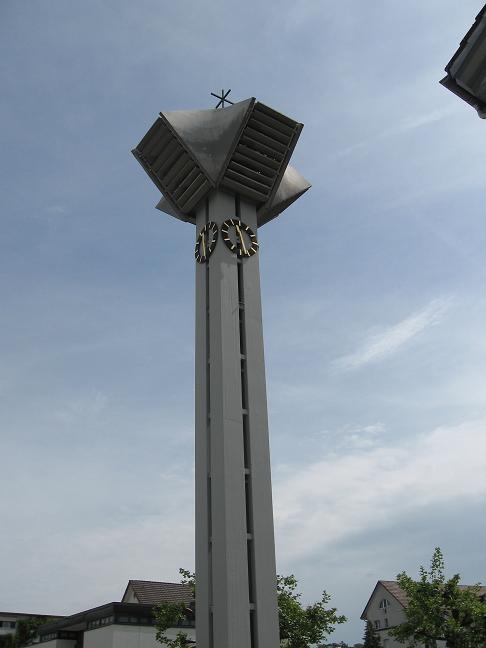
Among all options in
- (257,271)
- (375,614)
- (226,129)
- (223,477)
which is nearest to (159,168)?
(226,129)

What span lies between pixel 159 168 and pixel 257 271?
11405 millimetres

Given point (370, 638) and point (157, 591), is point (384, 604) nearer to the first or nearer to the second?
point (370, 638)

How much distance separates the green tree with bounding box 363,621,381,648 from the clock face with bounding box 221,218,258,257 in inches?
2665

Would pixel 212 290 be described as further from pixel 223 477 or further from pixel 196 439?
pixel 223 477

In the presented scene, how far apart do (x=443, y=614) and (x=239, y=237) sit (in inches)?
1326

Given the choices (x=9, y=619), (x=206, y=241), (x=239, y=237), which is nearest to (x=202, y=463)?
(x=206, y=241)

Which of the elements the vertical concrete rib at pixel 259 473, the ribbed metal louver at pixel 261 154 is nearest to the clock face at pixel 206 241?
the vertical concrete rib at pixel 259 473

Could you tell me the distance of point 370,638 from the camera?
9388cm

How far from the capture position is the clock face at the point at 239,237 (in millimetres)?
48688

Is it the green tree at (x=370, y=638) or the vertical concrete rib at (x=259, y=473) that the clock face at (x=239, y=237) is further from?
the green tree at (x=370, y=638)

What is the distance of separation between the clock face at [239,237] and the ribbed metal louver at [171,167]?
3.32 metres

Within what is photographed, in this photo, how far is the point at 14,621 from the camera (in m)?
120

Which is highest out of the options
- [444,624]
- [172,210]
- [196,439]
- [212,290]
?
[172,210]

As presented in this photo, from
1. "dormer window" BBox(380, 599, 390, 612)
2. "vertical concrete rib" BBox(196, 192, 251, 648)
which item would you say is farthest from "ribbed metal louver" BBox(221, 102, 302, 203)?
"dormer window" BBox(380, 599, 390, 612)
